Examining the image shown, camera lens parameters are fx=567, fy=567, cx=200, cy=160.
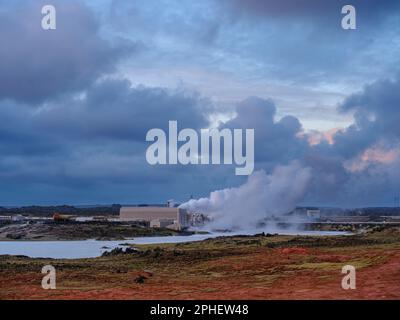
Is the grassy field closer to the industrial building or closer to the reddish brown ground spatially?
the reddish brown ground

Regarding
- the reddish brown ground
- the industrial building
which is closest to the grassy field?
the reddish brown ground

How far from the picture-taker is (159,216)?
140 m

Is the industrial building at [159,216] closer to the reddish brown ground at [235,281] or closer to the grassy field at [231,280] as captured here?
the grassy field at [231,280]

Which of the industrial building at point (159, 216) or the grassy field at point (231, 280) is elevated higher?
the industrial building at point (159, 216)

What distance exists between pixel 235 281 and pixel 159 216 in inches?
4244

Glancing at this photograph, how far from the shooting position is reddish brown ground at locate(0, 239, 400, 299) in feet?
88.4

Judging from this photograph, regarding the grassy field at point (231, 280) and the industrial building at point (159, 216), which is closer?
the grassy field at point (231, 280)

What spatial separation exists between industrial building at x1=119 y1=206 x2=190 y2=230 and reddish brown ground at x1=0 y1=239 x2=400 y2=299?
82.9 metres

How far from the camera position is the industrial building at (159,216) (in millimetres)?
127750

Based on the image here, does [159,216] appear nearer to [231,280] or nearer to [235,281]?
[231,280]

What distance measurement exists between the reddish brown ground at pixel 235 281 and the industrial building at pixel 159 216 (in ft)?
272

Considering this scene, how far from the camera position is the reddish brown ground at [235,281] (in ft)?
88.4

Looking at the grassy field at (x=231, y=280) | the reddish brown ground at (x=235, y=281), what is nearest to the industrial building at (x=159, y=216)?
the grassy field at (x=231, y=280)
